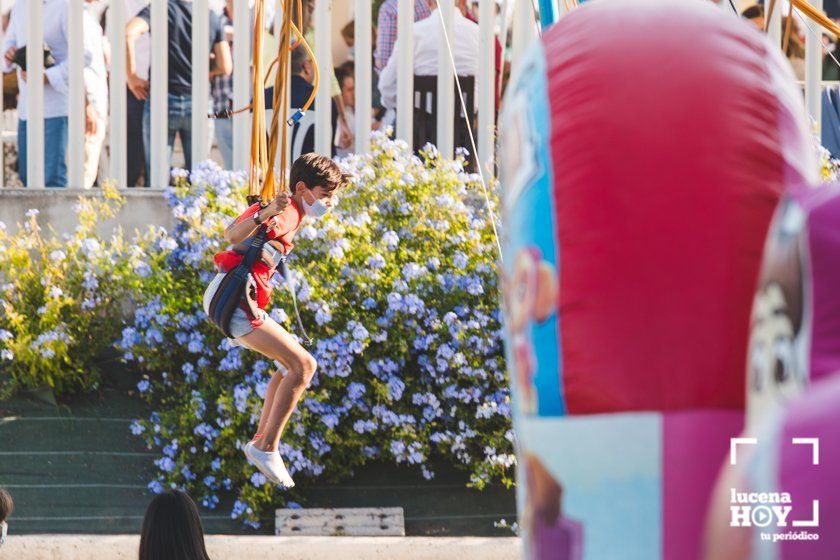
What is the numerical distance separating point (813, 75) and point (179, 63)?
4.00 metres

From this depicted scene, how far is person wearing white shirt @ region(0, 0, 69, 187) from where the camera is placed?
371 inches

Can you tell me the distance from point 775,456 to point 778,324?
0.29 m

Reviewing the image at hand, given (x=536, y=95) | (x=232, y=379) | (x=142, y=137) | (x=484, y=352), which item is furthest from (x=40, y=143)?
(x=536, y=95)

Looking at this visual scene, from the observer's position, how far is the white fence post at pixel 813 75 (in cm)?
959

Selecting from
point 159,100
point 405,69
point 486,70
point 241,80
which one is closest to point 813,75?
point 486,70

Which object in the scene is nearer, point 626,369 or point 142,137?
point 626,369

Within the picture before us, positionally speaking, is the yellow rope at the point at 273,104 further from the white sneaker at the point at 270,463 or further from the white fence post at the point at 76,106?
the white fence post at the point at 76,106

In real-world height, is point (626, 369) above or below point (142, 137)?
below

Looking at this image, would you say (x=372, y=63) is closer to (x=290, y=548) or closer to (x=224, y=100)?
(x=224, y=100)

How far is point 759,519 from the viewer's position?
2.70m

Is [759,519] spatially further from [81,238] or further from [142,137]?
[142,137]

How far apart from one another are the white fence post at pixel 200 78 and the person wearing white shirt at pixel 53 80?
81 cm

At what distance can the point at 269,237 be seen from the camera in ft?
18.6

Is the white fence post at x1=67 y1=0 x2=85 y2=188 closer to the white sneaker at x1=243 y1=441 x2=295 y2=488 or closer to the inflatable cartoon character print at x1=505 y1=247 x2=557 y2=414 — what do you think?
the white sneaker at x1=243 y1=441 x2=295 y2=488
